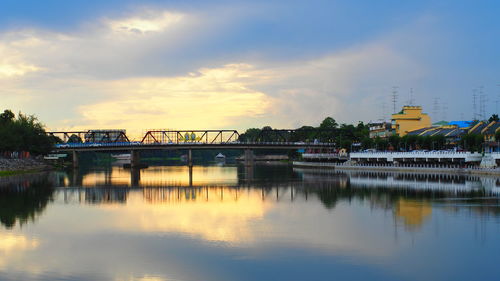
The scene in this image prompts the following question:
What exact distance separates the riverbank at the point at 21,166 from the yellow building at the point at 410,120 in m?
93.0

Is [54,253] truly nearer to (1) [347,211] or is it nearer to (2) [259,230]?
(2) [259,230]

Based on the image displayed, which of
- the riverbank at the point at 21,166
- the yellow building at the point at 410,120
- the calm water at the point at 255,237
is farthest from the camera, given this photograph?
the yellow building at the point at 410,120

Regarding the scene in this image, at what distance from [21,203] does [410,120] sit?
423 ft

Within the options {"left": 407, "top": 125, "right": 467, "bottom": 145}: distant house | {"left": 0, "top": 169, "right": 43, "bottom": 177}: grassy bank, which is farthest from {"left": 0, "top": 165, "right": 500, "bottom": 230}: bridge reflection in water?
{"left": 407, "top": 125, "right": 467, "bottom": 145}: distant house

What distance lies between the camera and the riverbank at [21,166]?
111 meters

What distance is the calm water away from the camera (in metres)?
28.2

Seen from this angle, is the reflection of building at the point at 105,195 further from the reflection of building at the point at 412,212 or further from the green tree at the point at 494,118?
the green tree at the point at 494,118

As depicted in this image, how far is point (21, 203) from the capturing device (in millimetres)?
58062

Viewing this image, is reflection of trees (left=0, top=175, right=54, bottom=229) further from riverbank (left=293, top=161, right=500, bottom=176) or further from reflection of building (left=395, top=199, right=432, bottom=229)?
riverbank (left=293, top=161, right=500, bottom=176)

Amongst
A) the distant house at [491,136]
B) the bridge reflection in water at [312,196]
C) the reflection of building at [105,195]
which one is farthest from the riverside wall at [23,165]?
the distant house at [491,136]

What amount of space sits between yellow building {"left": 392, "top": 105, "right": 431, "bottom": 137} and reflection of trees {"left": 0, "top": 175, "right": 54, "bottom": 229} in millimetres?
110224

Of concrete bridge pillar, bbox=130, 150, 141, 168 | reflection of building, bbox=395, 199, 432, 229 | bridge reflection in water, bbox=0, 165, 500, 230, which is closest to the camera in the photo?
reflection of building, bbox=395, 199, 432, 229

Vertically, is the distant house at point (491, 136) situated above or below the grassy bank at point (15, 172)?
above

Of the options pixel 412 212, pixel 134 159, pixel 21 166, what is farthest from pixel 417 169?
pixel 134 159
